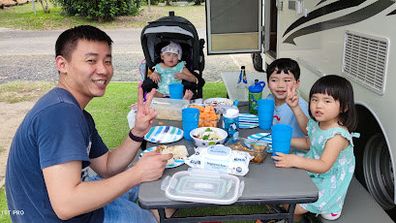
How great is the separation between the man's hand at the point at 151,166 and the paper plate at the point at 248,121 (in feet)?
2.95

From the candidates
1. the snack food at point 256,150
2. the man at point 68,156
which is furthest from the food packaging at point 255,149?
the man at point 68,156

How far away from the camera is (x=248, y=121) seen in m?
2.76

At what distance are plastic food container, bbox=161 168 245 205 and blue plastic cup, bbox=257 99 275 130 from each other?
0.77 metres

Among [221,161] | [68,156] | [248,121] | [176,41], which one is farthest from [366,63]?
[176,41]

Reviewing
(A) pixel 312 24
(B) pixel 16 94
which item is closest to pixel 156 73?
(A) pixel 312 24

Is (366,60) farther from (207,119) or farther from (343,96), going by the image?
(207,119)

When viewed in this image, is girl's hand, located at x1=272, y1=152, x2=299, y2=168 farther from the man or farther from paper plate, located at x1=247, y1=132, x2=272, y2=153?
the man

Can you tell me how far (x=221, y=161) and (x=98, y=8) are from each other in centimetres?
1719

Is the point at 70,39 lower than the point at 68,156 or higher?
higher

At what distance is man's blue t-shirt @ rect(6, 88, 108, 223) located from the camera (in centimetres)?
166

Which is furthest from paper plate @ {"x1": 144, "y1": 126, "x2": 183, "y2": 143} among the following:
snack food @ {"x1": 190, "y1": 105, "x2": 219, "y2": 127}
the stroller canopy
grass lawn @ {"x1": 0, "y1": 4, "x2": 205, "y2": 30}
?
grass lawn @ {"x1": 0, "y1": 4, "x2": 205, "y2": 30}

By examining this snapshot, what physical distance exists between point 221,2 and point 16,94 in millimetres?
3990

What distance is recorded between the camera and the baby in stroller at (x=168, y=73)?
15.3 ft

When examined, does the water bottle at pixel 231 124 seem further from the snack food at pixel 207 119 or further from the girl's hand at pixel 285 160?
the girl's hand at pixel 285 160
